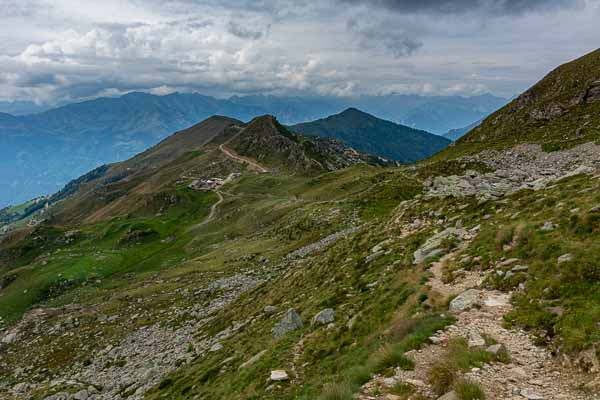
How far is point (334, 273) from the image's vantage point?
29.9m

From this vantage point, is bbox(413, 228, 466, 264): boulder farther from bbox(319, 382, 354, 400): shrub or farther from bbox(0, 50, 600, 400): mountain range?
bbox(319, 382, 354, 400): shrub

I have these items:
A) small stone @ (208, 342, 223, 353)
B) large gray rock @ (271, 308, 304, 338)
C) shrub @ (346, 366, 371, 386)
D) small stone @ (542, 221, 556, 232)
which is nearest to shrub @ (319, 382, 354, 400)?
shrub @ (346, 366, 371, 386)

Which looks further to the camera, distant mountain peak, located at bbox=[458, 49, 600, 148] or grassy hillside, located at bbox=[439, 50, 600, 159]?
distant mountain peak, located at bbox=[458, 49, 600, 148]

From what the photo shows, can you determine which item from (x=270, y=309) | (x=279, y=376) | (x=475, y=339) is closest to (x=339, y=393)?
(x=475, y=339)

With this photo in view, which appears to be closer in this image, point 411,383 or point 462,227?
point 411,383

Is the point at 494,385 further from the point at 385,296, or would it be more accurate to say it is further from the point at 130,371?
the point at 130,371

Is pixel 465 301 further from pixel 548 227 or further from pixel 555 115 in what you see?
pixel 555 115

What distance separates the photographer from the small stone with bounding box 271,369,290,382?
54.2 ft

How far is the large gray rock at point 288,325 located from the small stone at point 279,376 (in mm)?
5605

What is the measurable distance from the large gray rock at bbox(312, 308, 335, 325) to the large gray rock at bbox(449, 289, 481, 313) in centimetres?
763

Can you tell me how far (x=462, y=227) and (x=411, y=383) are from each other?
1604 cm

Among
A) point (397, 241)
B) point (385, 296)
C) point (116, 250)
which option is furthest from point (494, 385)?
point (116, 250)

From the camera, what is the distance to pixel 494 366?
1099 cm

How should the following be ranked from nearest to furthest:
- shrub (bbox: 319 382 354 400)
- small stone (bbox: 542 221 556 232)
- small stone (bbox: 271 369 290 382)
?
shrub (bbox: 319 382 354 400), small stone (bbox: 271 369 290 382), small stone (bbox: 542 221 556 232)
